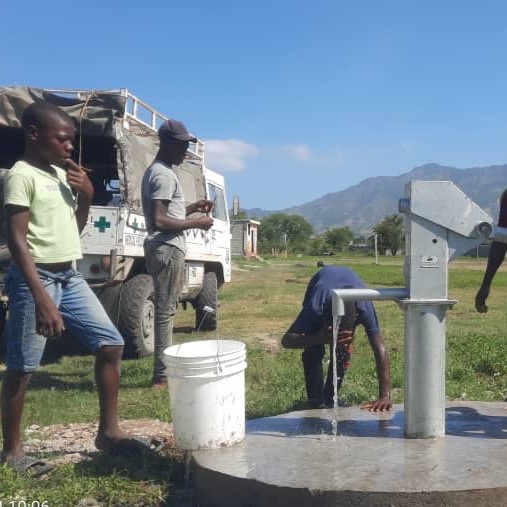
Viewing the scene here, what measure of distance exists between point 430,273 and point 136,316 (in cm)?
407

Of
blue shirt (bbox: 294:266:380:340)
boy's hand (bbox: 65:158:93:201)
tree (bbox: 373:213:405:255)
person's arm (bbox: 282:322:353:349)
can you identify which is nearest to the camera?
boy's hand (bbox: 65:158:93:201)

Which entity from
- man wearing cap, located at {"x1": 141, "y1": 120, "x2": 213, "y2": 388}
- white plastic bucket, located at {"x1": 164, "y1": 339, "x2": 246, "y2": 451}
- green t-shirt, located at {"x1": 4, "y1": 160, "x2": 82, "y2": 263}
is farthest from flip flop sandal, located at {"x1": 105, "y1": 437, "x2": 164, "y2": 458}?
man wearing cap, located at {"x1": 141, "y1": 120, "x2": 213, "y2": 388}

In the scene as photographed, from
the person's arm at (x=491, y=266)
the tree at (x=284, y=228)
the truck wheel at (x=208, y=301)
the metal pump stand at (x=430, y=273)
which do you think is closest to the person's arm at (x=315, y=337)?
the metal pump stand at (x=430, y=273)

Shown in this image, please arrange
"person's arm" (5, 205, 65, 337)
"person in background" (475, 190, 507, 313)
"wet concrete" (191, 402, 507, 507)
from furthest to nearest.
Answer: "person in background" (475, 190, 507, 313)
"person's arm" (5, 205, 65, 337)
"wet concrete" (191, 402, 507, 507)

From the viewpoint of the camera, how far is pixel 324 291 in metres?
4.09

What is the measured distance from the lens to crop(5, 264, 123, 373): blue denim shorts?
3.25 meters

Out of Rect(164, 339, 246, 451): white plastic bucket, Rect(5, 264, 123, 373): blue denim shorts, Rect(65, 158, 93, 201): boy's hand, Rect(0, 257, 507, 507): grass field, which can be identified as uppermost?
Rect(65, 158, 93, 201): boy's hand

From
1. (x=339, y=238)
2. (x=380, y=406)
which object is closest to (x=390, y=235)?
(x=339, y=238)

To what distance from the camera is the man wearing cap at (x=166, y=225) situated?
5137 millimetres

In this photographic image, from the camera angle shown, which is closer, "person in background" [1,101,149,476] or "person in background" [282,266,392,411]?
"person in background" [1,101,149,476]

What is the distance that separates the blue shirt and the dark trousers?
9.3 inches

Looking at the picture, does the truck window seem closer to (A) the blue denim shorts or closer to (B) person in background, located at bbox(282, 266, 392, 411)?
(B) person in background, located at bbox(282, 266, 392, 411)

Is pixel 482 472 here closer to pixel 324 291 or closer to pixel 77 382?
pixel 324 291

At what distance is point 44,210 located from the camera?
333cm
